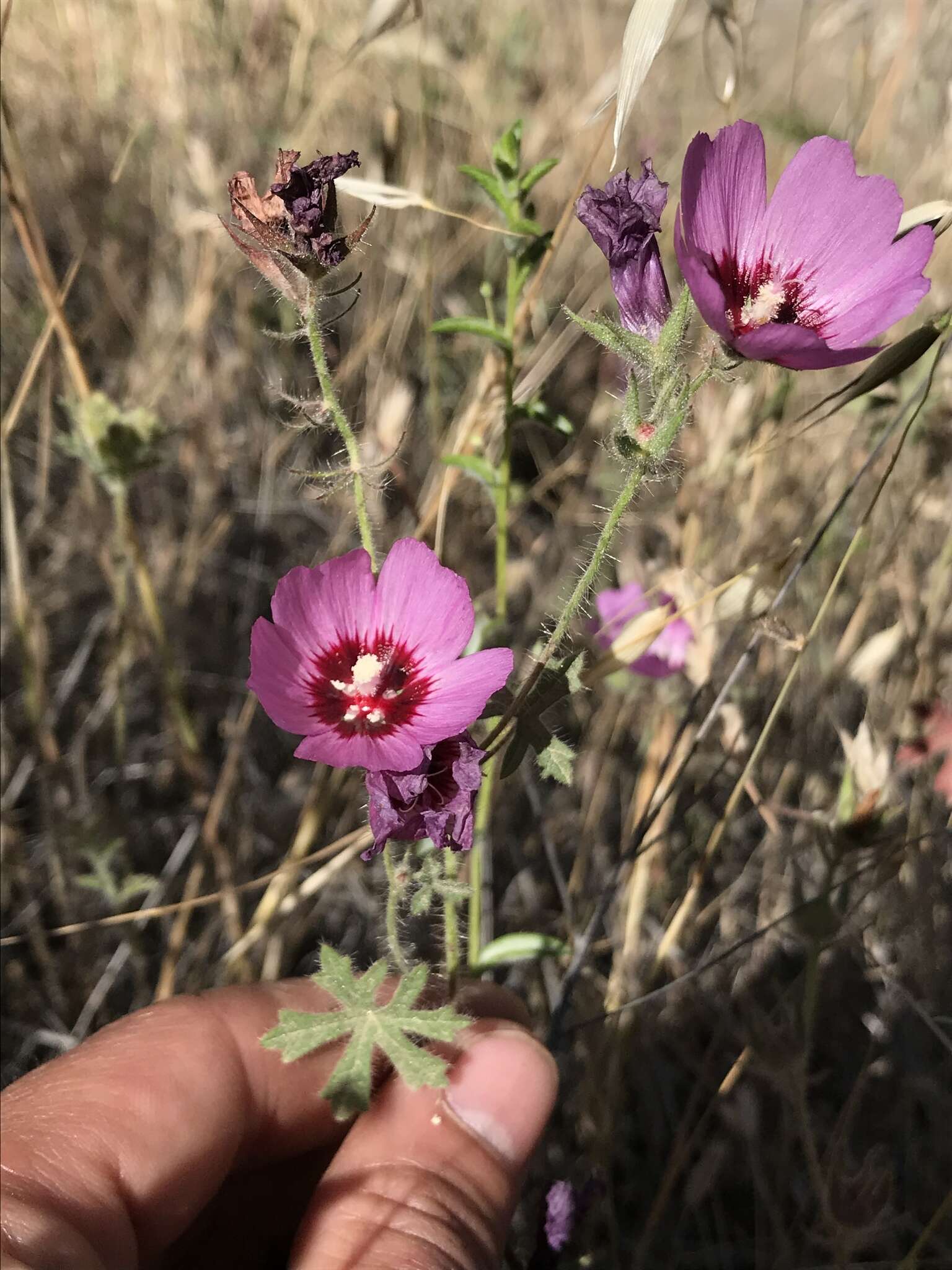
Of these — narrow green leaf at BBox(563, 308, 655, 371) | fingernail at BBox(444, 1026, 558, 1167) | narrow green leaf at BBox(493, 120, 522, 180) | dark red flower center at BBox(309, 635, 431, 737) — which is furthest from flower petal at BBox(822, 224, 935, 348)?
fingernail at BBox(444, 1026, 558, 1167)

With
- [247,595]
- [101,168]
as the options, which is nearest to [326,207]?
[247,595]

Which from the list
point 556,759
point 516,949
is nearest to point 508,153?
point 556,759

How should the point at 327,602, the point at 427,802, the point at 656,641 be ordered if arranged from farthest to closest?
the point at 656,641 < the point at 327,602 < the point at 427,802

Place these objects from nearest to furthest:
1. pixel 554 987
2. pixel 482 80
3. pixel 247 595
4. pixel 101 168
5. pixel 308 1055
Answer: pixel 308 1055 → pixel 554 987 → pixel 247 595 → pixel 482 80 → pixel 101 168

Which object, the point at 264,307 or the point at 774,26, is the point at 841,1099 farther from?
the point at 774,26

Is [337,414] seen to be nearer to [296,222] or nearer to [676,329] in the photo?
[296,222]

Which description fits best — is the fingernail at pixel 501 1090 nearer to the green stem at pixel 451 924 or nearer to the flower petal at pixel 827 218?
the green stem at pixel 451 924

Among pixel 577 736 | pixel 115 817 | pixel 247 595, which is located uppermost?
pixel 247 595
